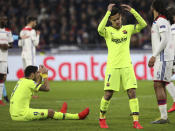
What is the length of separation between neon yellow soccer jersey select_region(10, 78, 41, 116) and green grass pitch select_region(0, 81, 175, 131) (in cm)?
25

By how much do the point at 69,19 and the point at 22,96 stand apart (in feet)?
53.4

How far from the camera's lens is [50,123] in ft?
28.1

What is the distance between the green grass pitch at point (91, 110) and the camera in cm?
807

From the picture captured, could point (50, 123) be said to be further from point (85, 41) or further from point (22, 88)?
point (85, 41)

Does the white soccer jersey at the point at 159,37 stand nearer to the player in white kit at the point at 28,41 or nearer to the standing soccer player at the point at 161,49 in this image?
the standing soccer player at the point at 161,49

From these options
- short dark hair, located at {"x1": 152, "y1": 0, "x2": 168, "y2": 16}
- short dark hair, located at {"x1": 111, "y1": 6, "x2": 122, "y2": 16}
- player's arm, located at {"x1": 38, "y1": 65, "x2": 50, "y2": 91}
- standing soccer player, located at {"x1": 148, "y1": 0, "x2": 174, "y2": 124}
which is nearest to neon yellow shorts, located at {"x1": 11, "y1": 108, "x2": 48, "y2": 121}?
player's arm, located at {"x1": 38, "y1": 65, "x2": 50, "y2": 91}

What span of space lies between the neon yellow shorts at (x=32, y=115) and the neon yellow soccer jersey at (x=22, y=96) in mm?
65

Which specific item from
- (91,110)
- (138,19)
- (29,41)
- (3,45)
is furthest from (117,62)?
(29,41)

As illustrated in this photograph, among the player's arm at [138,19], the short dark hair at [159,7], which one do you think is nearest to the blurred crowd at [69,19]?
the short dark hair at [159,7]

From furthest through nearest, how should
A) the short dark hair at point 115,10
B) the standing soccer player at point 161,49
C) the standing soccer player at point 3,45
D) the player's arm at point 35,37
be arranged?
the player's arm at point 35,37, the standing soccer player at point 3,45, the standing soccer player at point 161,49, the short dark hair at point 115,10

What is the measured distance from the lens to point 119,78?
7926 mm

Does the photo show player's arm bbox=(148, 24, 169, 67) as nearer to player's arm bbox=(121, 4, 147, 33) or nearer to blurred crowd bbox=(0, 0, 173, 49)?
player's arm bbox=(121, 4, 147, 33)

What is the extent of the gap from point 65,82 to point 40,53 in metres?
1.87

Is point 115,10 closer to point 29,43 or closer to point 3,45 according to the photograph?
point 3,45
